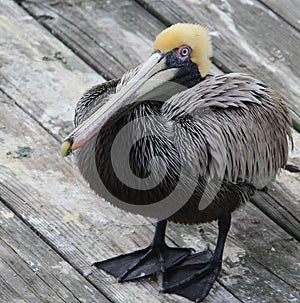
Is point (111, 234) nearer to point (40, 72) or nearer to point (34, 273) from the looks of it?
point (34, 273)

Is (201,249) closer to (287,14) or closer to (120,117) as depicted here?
(120,117)

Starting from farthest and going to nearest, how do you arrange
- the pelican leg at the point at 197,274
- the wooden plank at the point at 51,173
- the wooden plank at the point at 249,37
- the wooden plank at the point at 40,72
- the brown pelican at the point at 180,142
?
the wooden plank at the point at 249,37
the wooden plank at the point at 40,72
the wooden plank at the point at 51,173
the pelican leg at the point at 197,274
the brown pelican at the point at 180,142

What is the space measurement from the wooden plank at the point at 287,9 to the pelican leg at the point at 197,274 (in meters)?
1.95

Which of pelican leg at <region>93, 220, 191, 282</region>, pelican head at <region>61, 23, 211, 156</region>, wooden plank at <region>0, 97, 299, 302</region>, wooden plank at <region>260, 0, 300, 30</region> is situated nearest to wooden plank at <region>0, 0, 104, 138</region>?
wooden plank at <region>0, 97, 299, 302</region>

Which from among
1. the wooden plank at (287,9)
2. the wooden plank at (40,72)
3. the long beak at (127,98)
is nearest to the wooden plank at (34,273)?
the long beak at (127,98)

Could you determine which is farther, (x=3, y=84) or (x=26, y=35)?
(x=26, y=35)

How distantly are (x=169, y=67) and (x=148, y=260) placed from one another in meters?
0.84

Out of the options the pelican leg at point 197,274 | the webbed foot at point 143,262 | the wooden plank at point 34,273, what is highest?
the pelican leg at point 197,274

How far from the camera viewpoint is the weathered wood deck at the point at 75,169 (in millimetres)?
3963

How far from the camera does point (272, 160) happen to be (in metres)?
3.99

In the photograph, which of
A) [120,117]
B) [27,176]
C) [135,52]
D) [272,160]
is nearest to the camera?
[120,117]

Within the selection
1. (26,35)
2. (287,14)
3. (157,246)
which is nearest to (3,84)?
(26,35)

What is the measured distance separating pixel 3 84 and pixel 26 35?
0.47 m

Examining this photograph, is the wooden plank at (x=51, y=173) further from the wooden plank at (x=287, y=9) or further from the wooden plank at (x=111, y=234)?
the wooden plank at (x=287, y=9)
